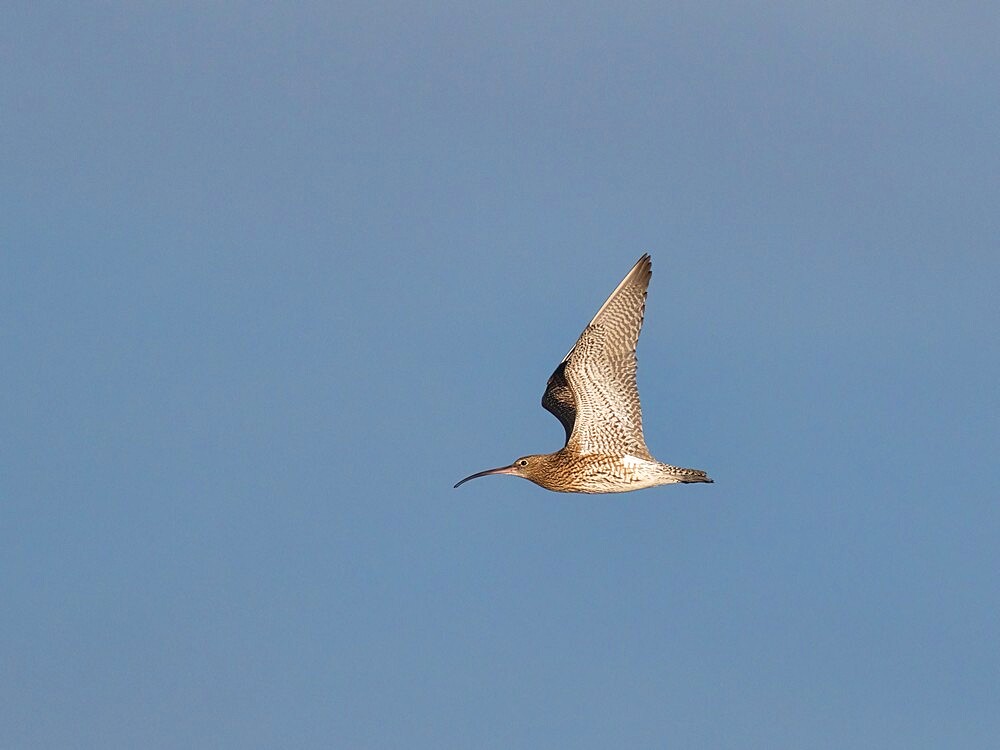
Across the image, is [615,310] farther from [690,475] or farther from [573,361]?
[690,475]

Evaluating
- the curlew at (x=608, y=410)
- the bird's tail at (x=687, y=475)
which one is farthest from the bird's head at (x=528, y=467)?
the bird's tail at (x=687, y=475)

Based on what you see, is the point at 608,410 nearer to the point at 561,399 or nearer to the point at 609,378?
the point at 609,378

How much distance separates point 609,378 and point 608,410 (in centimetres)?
55

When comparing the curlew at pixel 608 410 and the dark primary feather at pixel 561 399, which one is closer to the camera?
the curlew at pixel 608 410

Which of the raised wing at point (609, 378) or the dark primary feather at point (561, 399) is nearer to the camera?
the raised wing at point (609, 378)

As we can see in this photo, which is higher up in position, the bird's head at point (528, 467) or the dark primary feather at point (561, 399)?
the dark primary feather at point (561, 399)

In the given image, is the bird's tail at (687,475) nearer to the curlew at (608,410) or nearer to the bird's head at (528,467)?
the curlew at (608,410)

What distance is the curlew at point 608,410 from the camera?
2462 centimetres

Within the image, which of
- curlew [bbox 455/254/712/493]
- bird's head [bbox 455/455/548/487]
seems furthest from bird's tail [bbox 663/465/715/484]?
bird's head [bbox 455/455/548/487]

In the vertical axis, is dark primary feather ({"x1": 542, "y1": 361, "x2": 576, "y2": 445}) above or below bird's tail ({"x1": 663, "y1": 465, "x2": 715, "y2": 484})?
above

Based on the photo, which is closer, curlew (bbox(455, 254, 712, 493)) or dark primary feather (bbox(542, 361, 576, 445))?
curlew (bbox(455, 254, 712, 493))

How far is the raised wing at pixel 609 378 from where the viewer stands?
969 inches

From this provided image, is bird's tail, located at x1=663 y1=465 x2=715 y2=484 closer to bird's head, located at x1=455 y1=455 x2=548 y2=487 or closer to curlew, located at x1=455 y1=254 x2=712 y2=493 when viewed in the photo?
curlew, located at x1=455 y1=254 x2=712 y2=493

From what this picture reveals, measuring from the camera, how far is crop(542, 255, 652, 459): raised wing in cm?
2461
